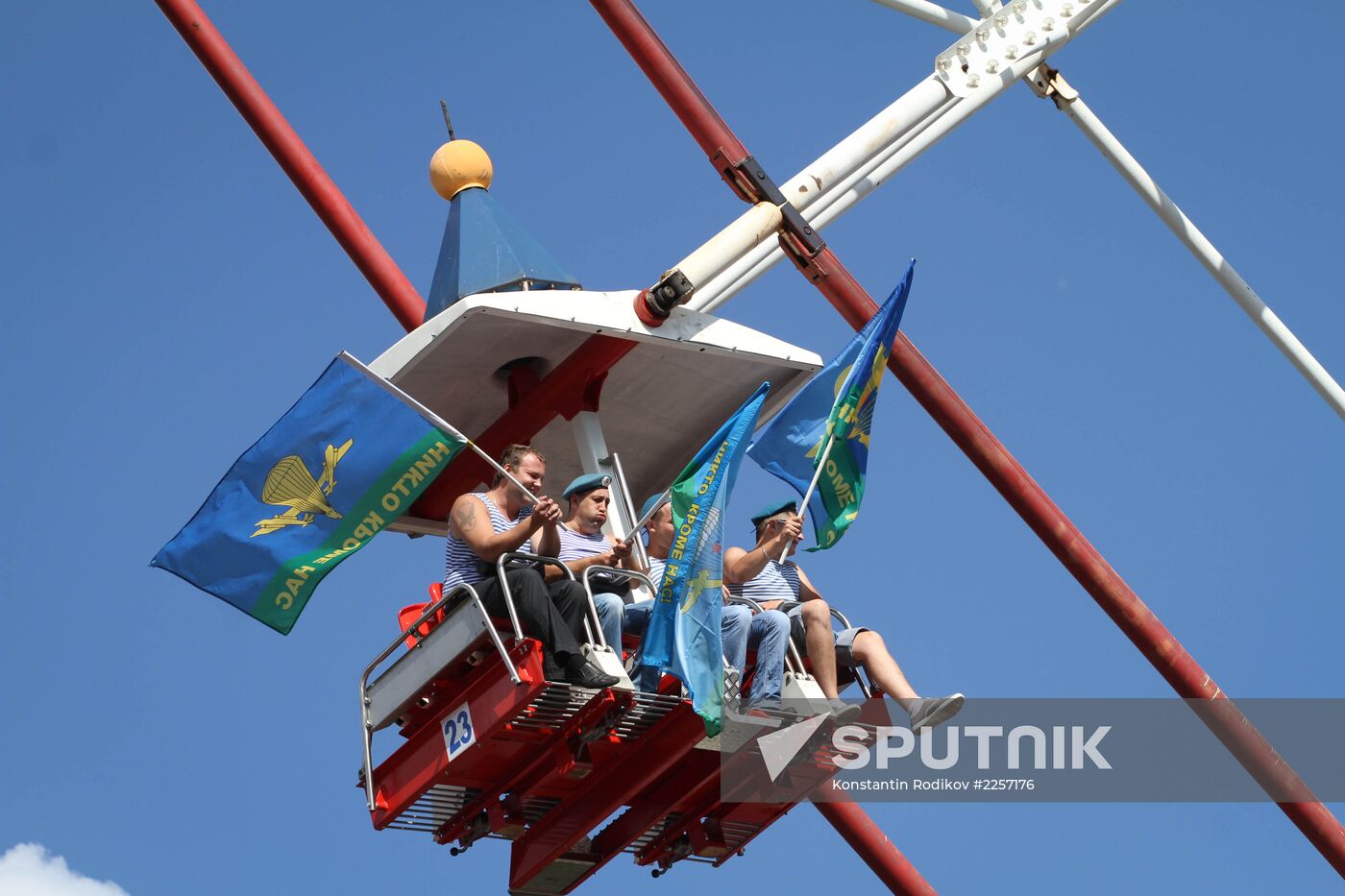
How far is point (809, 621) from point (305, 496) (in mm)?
2774

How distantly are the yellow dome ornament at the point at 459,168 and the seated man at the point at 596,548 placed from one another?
3.17 m

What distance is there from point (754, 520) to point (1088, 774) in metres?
2.52

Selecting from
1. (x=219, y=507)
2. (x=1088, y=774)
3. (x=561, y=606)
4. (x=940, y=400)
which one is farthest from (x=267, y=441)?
(x=1088, y=774)

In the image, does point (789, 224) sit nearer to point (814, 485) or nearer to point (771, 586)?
point (814, 485)

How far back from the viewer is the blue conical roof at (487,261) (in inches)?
668

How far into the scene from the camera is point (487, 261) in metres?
17.1

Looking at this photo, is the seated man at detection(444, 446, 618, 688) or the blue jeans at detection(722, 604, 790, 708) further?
the blue jeans at detection(722, 604, 790, 708)

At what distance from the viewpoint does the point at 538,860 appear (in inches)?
617

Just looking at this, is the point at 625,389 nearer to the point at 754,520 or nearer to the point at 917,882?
the point at 754,520

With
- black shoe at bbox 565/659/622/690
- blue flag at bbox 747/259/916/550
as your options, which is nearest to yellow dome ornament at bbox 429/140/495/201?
blue flag at bbox 747/259/916/550

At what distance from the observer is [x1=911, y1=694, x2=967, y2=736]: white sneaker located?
14.6m

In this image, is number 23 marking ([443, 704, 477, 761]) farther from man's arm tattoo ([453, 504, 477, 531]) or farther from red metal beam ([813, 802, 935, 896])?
red metal beam ([813, 802, 935, 896])

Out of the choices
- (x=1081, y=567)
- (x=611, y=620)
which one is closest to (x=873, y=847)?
(x=1081, y=567)

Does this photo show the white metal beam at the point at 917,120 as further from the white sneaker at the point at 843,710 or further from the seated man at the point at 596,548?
the white sneaker at the point at 843,710
